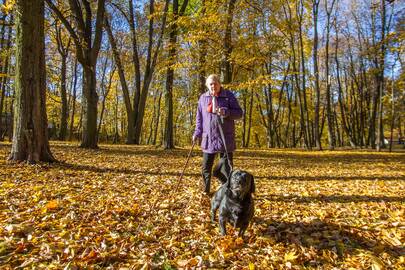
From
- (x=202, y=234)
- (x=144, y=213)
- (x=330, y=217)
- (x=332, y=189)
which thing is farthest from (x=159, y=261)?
(x=332, y=189)

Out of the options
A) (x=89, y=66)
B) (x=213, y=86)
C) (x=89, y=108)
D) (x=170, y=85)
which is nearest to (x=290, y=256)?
(x=213, y=86)

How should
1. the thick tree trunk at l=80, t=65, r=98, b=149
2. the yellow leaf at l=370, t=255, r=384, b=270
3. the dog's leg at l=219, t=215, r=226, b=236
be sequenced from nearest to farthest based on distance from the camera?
the yellow leaf at l=370, t=255, r=384, b=270 → the dog's leg at l=219, t=215, r=226, b=236 → the thick tree trunk at l=80, t=65, r=98, b=149

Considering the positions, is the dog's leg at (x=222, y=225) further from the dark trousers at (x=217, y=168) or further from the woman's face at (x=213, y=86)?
the woman's face at (x=213, y=86)

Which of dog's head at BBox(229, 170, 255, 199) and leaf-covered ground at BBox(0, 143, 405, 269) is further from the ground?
dog's head at BBox(229, 170, 255, 199)

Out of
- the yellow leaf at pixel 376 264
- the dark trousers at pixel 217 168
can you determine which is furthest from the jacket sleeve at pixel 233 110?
the yellow leaf at pixel 376 264

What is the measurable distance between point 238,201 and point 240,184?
0.25m

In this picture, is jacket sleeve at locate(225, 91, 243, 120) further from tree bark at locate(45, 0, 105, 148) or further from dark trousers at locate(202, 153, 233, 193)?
tree bark at locate(45, 0, 105, 148)

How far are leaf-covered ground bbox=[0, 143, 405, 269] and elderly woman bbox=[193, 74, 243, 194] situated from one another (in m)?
0.87

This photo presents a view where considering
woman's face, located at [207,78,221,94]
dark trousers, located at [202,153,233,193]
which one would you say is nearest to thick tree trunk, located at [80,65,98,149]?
dark trousers, located at [202,153,233,193]

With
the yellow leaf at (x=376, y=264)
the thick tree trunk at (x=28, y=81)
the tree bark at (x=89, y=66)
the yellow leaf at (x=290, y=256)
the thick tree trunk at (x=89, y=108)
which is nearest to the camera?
the yellow leaf at (x=376, y=264)

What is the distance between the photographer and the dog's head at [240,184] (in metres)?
3.48

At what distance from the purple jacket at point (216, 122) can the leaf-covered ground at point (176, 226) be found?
1078mm

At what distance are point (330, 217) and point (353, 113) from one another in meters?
36.4

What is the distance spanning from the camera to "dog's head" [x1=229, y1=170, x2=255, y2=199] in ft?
11.4
